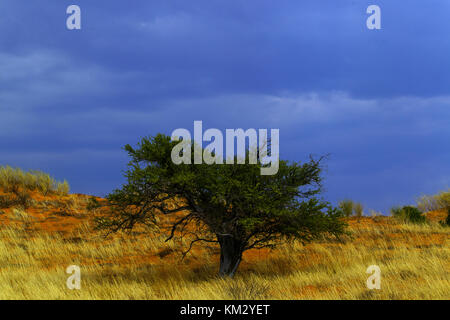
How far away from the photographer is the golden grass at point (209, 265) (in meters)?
12.4

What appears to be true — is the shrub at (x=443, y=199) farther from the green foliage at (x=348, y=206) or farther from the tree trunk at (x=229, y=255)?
the tree trunk at (x=229, y=255)

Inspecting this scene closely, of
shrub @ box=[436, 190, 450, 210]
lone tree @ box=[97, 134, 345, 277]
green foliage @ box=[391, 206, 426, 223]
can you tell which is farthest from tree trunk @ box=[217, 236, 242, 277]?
shrub @ box=[436, 190, 450, 210]

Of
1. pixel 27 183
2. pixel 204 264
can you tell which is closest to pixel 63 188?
pixel 27 183

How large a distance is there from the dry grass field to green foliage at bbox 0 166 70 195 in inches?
205

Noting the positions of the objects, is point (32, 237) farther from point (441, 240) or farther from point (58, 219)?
point (441, 240)

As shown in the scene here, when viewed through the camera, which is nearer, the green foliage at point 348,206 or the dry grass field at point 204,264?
the dry grass field at point 204,264

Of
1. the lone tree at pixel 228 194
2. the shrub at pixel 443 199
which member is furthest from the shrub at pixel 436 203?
the lone tree at pixel 228 194

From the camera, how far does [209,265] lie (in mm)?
18312

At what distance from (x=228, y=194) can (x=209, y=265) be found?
5.72 m

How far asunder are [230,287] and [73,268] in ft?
27.6

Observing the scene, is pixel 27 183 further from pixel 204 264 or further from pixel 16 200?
pixel 204 264

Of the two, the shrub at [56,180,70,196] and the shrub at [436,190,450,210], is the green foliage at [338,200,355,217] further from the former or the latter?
the shrub at [56,180,70,196]

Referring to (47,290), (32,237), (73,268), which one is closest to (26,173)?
(32,237)

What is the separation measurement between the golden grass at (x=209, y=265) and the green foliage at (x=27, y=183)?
263 inches
